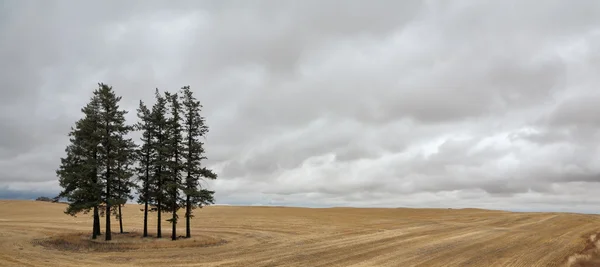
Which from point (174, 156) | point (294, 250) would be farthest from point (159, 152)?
point (294, 250)

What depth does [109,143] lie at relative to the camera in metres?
36.1

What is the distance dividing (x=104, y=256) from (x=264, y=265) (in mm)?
11862

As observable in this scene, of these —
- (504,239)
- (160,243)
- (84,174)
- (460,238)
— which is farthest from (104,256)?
(504,239)

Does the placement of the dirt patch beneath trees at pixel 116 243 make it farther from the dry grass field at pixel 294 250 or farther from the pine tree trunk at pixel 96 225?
the pine tree trunk at pixel 96 225

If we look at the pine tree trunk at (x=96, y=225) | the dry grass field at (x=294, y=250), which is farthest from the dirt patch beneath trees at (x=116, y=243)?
the pine tree trunk at (x=96, y=225)

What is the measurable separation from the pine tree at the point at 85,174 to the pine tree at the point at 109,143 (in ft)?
1.75

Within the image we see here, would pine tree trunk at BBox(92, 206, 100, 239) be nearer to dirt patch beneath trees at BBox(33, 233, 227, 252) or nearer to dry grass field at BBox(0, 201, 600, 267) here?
dirt patch beneath trees at BBox(33, 233, 227, 252)

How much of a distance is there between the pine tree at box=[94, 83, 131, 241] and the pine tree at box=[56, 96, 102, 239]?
0.53 m

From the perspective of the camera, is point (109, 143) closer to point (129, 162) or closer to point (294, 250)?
point (129, 162)

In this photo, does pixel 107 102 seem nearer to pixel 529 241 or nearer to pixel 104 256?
pixel 104 256

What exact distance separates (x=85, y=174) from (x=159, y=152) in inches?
246

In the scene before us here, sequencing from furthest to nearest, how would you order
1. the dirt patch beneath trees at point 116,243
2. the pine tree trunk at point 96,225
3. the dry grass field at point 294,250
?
the pine tree trunk at point 96,225
the dirt patch beneath trees at point 116,243
the dry grass field at point 294,250

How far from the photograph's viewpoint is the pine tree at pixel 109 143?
1420 inches

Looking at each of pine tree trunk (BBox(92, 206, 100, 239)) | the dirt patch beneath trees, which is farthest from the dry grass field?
pine tree trunk (BBox(92, 206, 100, 239))
